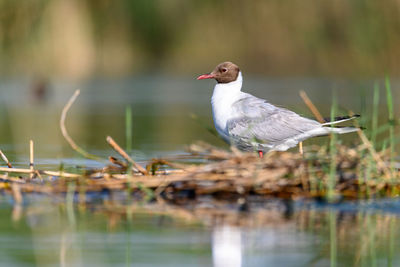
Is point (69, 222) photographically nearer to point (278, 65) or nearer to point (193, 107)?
point (193, 107)

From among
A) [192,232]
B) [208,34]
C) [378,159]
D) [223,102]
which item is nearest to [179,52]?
[208,34]

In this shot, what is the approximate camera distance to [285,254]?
405 cm

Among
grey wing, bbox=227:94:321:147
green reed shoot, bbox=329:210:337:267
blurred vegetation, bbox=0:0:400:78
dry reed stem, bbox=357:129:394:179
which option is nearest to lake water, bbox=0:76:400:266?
green reed shoot, bbox=329:210:337:267

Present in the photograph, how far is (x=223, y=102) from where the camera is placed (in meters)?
7.54

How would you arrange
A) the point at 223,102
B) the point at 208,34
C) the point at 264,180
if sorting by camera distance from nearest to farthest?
the point at 264,180
the point at 223,102
the point at 208,34

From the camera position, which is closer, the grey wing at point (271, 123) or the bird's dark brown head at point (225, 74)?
the grey wing at point (271, 123)

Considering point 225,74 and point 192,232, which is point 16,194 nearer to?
point 192,232

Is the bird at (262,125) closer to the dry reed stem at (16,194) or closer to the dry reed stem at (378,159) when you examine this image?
the dry reed stem at (378,159)

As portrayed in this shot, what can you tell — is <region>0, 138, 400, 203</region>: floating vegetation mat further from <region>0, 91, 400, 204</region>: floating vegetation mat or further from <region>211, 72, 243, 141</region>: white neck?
<region>211, 72, 243, 141</region>: white neck

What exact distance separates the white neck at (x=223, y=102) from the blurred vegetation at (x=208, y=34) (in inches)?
358

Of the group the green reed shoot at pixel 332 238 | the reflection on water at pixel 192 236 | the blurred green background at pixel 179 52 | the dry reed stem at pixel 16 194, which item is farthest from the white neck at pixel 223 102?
the blurred green background at pixel 179 52

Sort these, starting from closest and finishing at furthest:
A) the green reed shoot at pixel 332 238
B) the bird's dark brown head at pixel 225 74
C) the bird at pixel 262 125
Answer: the green reed shoot at pixel 332 238 → the bird at pixel 262 125 → the bird's dark brown head at pixel 225 74

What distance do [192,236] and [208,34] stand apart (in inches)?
635

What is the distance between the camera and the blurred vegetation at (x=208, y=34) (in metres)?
17.2
